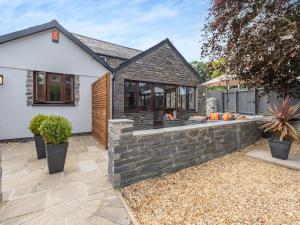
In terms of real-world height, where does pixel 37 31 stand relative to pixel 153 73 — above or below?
above

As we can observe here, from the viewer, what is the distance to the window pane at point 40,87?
22.3 feet

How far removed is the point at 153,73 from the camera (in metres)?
9.11

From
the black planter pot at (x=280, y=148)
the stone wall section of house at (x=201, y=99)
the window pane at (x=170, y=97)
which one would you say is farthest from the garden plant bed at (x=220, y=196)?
the stone wall section of house at (x=201, y=99)

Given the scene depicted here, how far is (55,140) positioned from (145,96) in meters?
5.89

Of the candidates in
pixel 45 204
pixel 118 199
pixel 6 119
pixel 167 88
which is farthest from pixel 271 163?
pixel 6 119

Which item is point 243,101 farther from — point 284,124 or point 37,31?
point 37,31

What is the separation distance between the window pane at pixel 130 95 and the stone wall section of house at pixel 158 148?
16.1 feet

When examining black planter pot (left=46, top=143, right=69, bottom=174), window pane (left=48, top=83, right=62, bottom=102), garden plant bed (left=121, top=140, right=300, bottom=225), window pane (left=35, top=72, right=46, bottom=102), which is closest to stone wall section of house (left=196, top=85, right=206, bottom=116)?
garden plant bed (left=121, top=140, right=300, bottom=225)

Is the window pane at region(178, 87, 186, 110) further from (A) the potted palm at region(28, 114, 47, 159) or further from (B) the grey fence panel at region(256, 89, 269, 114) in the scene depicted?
(A) the potted palm at region(28, 114, 47, 159)

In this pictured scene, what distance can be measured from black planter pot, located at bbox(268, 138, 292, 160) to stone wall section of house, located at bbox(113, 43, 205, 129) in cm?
562

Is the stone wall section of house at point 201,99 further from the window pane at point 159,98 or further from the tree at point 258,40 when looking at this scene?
the tree at point 258,40

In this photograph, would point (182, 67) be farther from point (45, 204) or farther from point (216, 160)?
point (45, 204)

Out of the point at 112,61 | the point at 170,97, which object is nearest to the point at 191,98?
the point at 170,97

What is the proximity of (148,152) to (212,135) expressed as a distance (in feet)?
6.66
